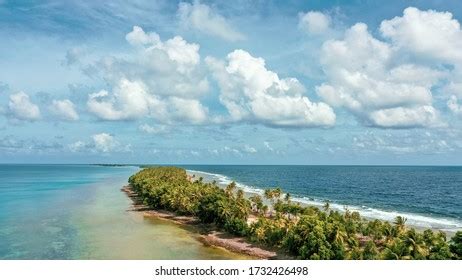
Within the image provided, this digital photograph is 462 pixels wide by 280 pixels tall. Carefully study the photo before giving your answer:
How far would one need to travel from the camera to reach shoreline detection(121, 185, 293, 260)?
5797 cm

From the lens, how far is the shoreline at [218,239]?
2282 inches

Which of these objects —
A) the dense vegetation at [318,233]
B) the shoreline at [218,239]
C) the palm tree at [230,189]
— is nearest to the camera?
the dense vegetation at [318,233]

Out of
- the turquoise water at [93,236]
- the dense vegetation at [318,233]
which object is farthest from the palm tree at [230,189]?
the turquoise water at [93,236]

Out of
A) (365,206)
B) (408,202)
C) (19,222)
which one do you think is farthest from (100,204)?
(408,202)

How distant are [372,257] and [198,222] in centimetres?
4053

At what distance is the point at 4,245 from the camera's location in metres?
68.6

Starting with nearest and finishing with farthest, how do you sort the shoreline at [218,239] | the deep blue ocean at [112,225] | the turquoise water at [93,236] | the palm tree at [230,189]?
the shoreline at [218,239] → the turquoise water at [93,236] → the deep blue ocean at [112,225] → the palm tree at [230,189]

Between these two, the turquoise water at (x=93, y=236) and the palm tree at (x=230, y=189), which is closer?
the turquoise water at (x=93, y=236)

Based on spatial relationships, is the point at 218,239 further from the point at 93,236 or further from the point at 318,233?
the point at 93,236

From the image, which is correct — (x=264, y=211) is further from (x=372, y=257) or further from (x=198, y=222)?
(x=372, y=257)

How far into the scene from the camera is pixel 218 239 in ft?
220

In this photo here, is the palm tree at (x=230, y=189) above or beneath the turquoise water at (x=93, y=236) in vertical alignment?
above

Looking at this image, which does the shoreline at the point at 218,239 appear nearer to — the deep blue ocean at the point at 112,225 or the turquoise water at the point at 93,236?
the turquoise water at the point at 93,236

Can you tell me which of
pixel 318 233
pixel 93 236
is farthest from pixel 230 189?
pixel 318 233
